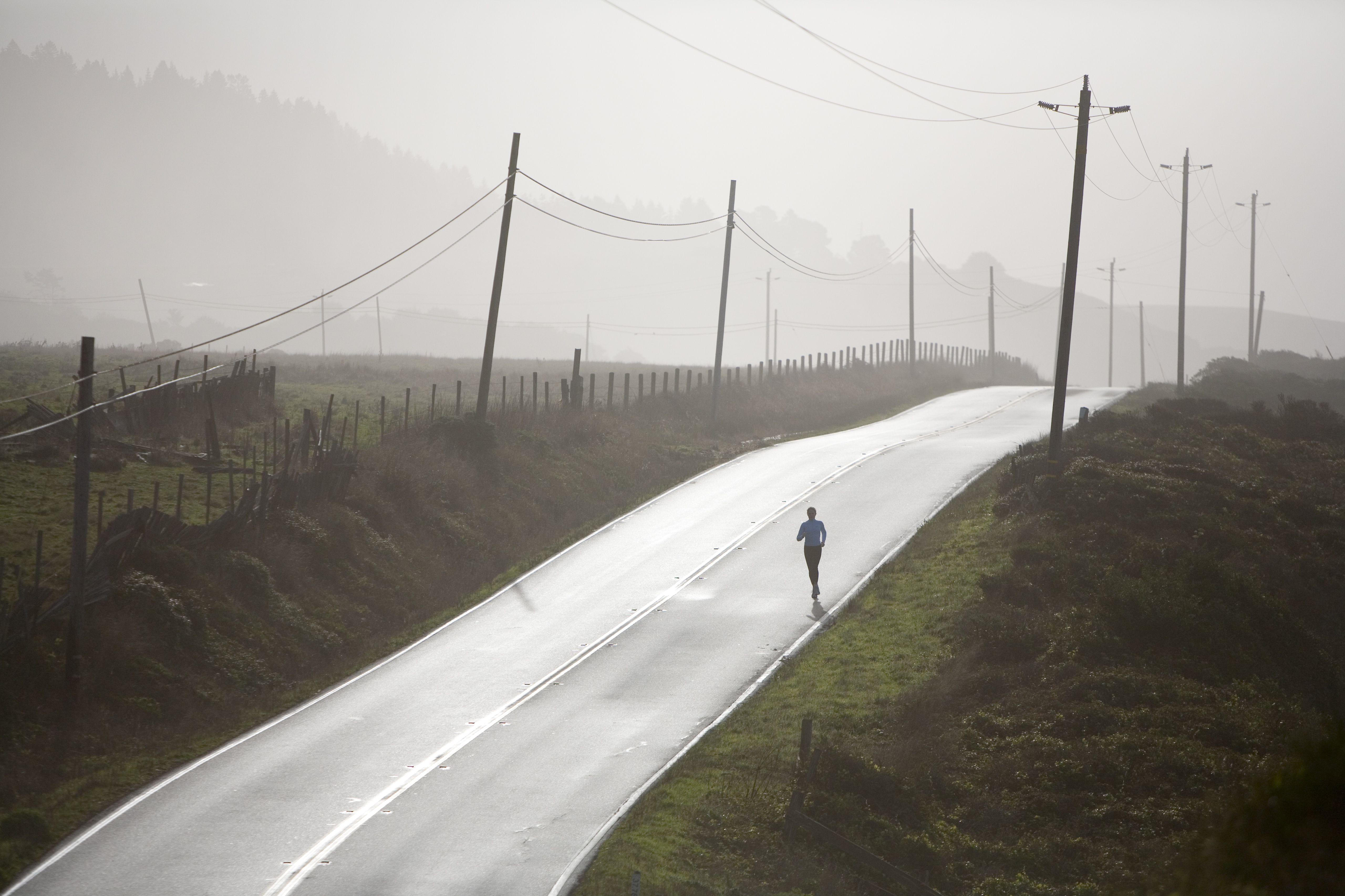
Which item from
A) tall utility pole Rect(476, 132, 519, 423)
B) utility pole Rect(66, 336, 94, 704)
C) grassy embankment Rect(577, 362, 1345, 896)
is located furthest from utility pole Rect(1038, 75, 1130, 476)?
utility pole Rect(66, 336, 94, 704)

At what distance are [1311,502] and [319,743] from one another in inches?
903

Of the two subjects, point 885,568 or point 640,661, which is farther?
point 885,568

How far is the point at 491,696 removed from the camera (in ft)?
58.3

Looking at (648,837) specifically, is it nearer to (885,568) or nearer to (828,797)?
(828,797)

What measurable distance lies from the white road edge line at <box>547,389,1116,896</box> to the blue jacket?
1.23 meters

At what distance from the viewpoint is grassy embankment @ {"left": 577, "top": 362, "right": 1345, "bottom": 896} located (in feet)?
38.8

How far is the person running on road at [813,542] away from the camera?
2228cm

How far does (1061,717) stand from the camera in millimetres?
15781

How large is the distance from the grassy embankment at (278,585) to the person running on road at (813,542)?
7.06 metres

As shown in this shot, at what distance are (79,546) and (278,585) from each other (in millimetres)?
5688

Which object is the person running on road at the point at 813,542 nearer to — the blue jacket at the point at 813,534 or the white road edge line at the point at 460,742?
the blue jacket at the point at 813,534

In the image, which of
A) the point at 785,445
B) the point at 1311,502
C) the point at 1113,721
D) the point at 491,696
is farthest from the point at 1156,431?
the point at 491,696

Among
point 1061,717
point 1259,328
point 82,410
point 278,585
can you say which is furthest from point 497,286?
point 1259,328

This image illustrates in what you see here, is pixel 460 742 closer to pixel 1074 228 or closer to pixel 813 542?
pixel 813 542
